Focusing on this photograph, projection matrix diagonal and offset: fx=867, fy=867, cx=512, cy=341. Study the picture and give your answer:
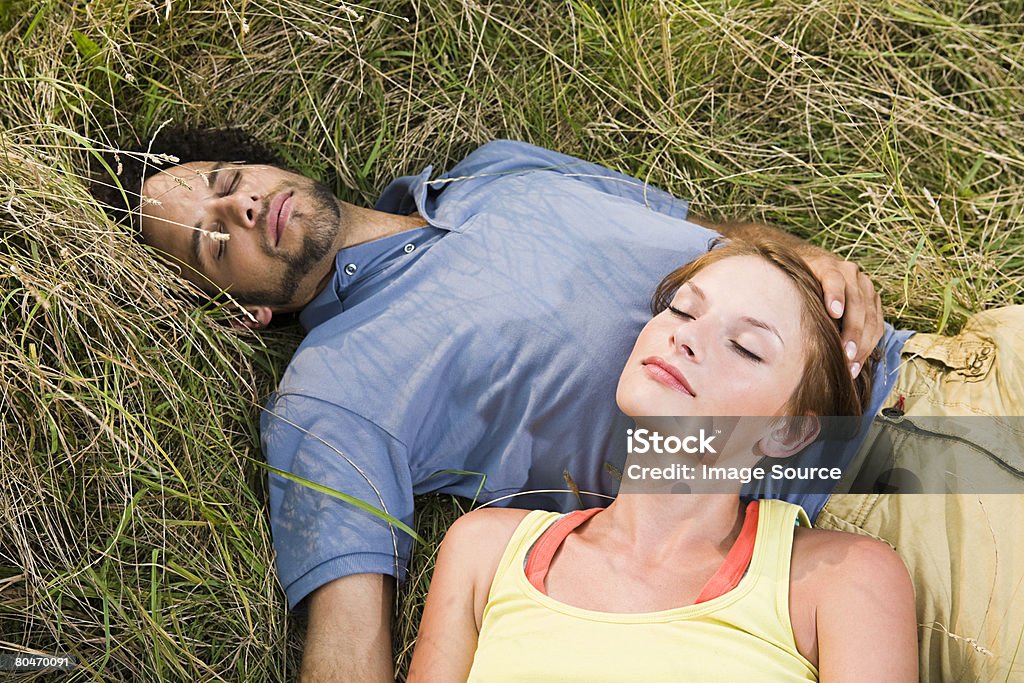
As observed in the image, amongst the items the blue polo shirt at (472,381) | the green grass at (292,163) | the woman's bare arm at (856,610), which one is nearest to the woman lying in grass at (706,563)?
the woman's bare arm at (856,610)

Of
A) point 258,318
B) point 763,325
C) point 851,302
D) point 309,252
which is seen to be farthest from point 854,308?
point 258,318

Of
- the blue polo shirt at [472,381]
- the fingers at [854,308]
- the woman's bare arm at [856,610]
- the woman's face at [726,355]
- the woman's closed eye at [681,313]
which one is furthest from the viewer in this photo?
the blue polo shirt at [472,381]

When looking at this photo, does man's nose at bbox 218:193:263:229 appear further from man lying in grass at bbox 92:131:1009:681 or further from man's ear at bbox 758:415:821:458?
man's ear at bbox 758:415:821:458

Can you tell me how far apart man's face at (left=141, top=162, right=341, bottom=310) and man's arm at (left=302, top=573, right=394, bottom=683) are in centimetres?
98

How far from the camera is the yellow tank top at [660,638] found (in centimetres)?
196

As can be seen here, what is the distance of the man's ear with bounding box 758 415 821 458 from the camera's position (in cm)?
221

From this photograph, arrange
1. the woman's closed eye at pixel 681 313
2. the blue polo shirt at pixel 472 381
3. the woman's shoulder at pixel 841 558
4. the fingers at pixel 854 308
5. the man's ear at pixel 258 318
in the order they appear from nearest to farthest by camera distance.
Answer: the woman's shoulder at pixel 841 558, the woman's closed eye at pixel 681 313, the fingers at pixel 854 308, the blue polo shirt at pixel 472 381, the man's ear at pixel 258 318

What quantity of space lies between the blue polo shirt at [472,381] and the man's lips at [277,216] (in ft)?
1.13

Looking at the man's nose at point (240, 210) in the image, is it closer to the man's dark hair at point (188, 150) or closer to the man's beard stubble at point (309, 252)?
the man's beard stubble at point (309, 252)

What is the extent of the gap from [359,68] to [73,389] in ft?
4.98

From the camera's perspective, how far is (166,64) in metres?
3.02

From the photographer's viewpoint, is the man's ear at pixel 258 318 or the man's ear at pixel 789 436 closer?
the man's ear at pixel 789 436

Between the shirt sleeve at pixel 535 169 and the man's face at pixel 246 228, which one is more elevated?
the shirt sleeve at pixel 535 169

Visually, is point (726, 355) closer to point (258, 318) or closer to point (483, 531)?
point (483, 531)
